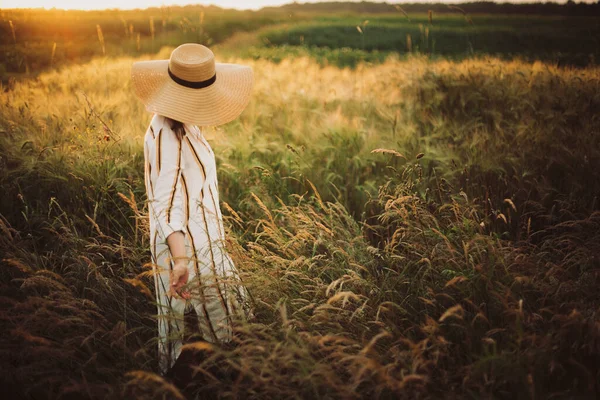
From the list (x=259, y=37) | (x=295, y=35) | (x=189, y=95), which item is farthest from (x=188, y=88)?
(x=295, y=35)

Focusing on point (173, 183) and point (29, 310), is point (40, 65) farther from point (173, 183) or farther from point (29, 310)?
point (173, 183)

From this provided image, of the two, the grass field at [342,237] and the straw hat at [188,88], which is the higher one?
the straw hat at [188,88]

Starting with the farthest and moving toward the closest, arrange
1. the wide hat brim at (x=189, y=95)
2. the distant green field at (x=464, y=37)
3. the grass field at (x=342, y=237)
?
the distant green field at (x=464, y=37), the wide hat brim at (x=189, y=95), the grass field at (x=342, y=237)

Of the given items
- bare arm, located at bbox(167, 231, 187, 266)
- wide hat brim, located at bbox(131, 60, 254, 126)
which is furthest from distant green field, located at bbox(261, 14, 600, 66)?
bare arm, located at bbox(167, 231, 187, 266)

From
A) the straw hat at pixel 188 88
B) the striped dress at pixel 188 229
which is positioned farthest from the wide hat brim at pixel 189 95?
the striped dress at pixel 188 229

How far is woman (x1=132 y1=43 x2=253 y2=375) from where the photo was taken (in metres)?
1.79

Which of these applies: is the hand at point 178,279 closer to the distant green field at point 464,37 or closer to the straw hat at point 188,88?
the straw hat at point 188,88

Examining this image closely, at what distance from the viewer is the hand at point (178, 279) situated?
1.72 m

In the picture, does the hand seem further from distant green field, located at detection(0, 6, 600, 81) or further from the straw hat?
distant green field, located at detection(0, 6, 600, 81)

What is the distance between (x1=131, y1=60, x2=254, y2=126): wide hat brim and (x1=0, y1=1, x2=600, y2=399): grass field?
62cm

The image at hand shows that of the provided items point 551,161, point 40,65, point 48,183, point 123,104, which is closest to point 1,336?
point 48,183

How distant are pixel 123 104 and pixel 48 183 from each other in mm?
2022

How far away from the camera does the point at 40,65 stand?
5.97m

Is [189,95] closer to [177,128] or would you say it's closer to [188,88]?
[188,88]
